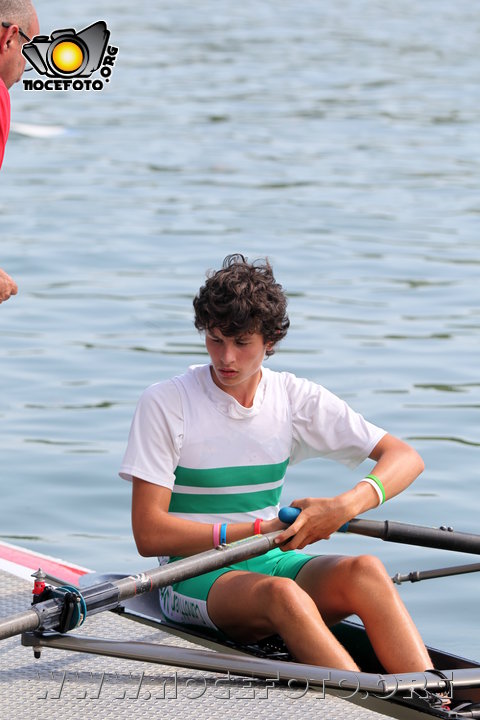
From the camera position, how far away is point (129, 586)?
3828mm

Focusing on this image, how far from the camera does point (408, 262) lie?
12320 mm

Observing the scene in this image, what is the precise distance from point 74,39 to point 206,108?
44.6 ft

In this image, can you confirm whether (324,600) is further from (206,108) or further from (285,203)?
(206,108)

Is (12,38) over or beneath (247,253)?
beneath

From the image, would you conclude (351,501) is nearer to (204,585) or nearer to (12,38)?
(204,585)

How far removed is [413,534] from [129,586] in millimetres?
1005

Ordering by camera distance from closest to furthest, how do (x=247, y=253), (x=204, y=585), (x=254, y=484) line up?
1. (x=204, y=585)
2. (x=254, y=484)
3. (x=247, y=253)

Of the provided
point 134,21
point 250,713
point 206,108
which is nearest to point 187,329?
point 250,713

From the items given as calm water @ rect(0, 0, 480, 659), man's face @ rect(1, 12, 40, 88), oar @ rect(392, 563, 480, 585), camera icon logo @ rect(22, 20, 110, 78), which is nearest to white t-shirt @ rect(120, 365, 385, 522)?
oar @ rect(392, 563, 480, 585)

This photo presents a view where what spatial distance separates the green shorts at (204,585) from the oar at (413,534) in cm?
18

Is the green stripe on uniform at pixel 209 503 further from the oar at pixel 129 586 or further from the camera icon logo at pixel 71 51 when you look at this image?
the camera icon logo at pixel 71 51

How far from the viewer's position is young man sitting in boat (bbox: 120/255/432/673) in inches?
157

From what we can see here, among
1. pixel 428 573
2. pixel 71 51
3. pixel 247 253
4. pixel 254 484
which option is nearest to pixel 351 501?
pixel 254 484

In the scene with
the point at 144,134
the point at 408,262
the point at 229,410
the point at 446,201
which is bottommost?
the point at 229,410
